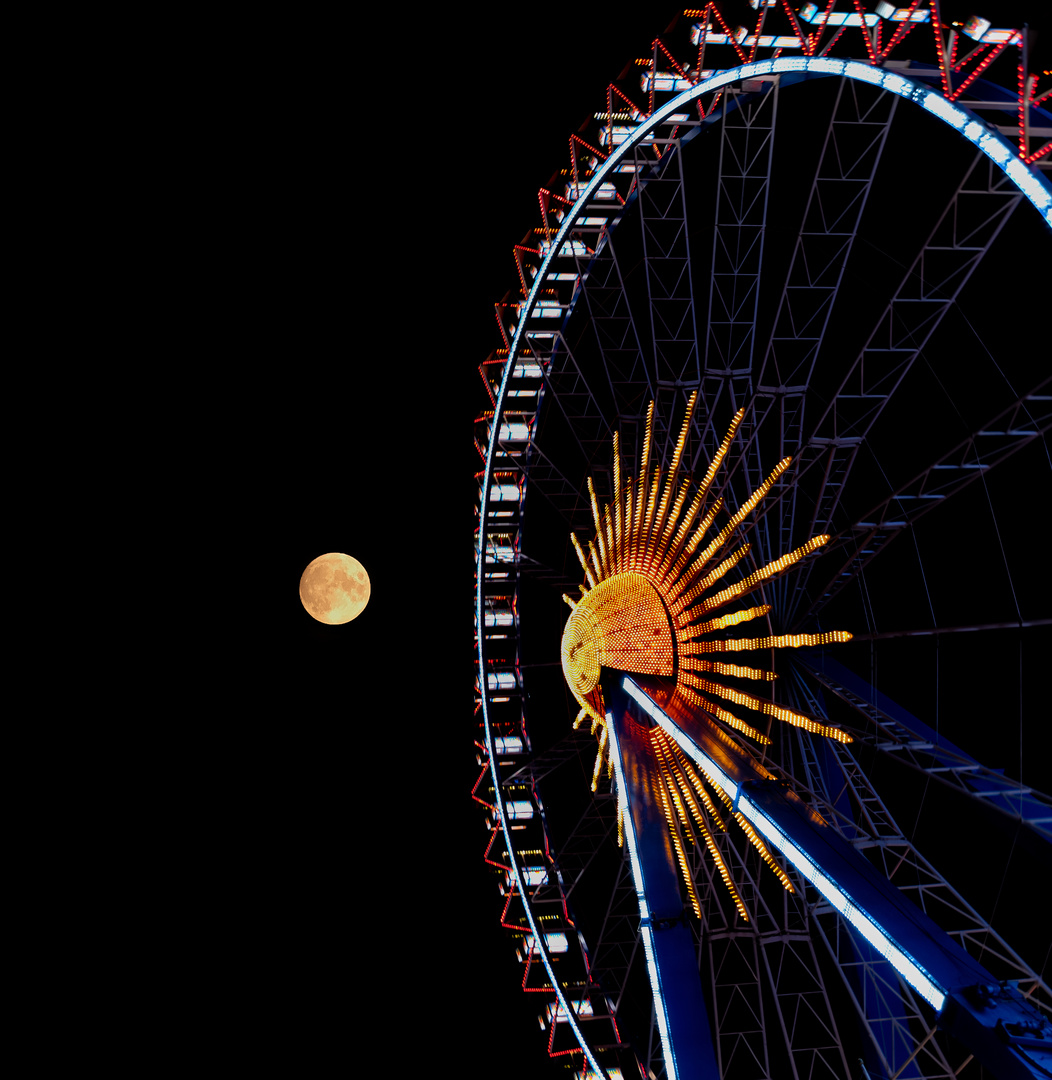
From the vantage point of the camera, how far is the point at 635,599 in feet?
53.9

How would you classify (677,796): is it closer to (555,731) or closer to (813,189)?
(813,189)

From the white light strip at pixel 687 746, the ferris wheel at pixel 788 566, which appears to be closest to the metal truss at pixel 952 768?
the ferris wheel at pixel 788 566

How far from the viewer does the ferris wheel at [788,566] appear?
11.8 meters

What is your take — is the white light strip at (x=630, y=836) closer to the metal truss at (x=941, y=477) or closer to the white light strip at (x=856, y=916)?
the white light strip at (x=856, y=916)

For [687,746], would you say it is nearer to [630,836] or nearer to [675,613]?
[630,836]

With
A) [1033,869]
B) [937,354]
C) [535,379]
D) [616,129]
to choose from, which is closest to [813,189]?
[616,129]

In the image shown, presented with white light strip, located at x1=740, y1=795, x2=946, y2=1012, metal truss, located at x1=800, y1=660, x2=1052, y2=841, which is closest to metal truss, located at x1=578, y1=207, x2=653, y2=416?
metal truss, located at x1=800, y1=660, x2=1052, y2=841

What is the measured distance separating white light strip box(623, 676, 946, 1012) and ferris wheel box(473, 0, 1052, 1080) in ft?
0.14

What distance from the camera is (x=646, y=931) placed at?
1373cm

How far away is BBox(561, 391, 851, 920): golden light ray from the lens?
14109mm

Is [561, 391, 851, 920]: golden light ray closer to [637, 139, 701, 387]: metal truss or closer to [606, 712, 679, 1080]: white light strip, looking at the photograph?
[606, 712, 679, 1080]: white light strip

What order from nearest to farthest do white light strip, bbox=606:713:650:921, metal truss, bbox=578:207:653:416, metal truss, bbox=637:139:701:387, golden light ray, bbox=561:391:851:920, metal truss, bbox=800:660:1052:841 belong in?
1. metal truss, bbox=800:660:1052:841
2. white light strip, bbox=606:713:650:921
3. golden light ray, bbox=561:391:851:920
4. metal truss, bbox=637:139:701:387
5. metal truss, bbox=578:207:653:416

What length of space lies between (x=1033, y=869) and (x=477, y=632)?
16.5 metres

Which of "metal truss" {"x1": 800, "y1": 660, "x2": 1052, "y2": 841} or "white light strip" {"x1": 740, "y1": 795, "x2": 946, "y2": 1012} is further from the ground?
"metal truss" {"x1": 800, "y1": 660, "x2": 1052, "y2": 841}
